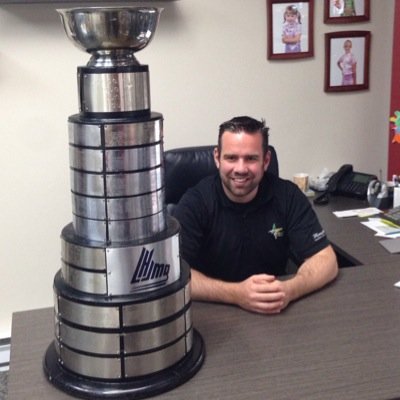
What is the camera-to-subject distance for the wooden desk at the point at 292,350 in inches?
49.9

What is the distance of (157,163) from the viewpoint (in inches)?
50.9

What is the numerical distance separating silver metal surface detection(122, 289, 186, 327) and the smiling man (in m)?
0.65

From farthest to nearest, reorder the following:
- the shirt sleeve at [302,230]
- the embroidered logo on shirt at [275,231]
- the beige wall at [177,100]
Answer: the beige wall at [177,100] < the embroidered logo on shirt at [275,231] < the shirt sleeve at [302,230]

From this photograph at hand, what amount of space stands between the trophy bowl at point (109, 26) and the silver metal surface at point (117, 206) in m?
0.32

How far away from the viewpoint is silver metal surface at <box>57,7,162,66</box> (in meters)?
1.17

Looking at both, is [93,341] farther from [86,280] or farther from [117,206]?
[117,206]

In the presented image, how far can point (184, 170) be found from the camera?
2.42 metres

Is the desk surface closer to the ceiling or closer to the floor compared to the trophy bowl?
closer to the floor

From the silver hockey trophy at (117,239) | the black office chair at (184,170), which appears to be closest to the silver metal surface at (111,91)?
the silver hockey trophy at (117,239)

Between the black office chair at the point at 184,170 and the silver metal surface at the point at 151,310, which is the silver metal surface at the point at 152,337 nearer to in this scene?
the silver metal surface at the point at 151,310

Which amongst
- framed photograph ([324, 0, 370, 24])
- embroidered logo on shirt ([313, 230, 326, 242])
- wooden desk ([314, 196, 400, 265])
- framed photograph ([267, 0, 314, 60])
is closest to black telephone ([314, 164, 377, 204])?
wooden desk ([314, 196, 400, 265])

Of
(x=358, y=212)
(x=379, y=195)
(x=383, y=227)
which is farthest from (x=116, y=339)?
(x=379, y=195)

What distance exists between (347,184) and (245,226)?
1093mm

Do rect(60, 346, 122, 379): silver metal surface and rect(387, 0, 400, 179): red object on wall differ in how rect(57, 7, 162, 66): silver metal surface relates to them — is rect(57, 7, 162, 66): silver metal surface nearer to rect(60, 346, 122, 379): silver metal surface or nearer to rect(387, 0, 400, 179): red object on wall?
rect(60, 346, 122, 379): silver metal surface
